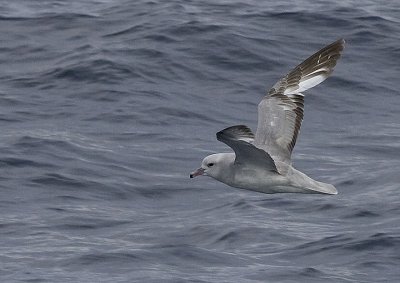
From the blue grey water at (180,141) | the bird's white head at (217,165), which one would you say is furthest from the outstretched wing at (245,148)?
the blue grey water at (180,141)

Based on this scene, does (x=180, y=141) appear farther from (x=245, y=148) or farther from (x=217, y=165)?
(x=245, y=148)

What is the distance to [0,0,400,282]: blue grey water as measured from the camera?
48.3ft

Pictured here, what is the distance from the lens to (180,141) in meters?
18.0

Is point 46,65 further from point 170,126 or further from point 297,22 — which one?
point 297,22

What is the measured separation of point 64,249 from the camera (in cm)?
1486

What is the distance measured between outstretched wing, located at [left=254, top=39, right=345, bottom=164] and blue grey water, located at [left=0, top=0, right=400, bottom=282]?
6.12 feet

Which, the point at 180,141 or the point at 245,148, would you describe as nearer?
the point at 245,148

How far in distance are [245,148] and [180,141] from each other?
589 centimetres

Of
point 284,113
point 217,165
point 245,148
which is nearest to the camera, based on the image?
point 245,148

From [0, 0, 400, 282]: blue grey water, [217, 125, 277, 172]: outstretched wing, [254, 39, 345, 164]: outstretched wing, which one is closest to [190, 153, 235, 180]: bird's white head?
[217, 125, 277, 172]: outstretched wing

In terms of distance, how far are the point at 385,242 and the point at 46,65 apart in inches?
294

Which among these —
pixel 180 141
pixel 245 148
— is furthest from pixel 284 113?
pixel 180 141

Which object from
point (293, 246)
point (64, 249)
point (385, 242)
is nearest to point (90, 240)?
point (64, 249)

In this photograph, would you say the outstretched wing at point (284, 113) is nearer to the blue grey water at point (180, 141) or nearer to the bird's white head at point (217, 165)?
the bird's white head at point (217, 165)
